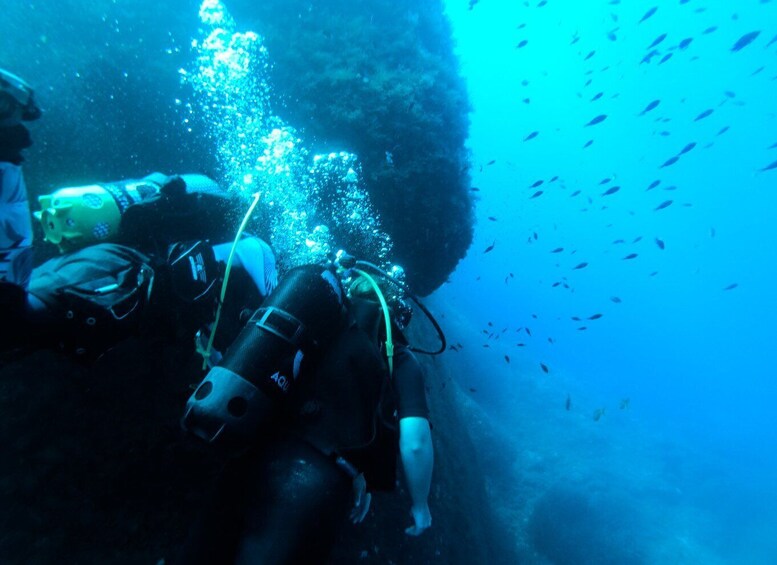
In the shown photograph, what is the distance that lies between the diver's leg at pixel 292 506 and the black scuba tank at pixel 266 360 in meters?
0.24

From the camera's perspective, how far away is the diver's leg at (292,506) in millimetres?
1880

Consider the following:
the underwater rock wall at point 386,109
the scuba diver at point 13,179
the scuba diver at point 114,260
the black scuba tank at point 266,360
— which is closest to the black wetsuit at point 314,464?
the black scuba tank at point 266,360

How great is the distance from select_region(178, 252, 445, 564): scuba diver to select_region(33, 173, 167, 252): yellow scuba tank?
107 centimetres

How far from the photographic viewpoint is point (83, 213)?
2.21 metres

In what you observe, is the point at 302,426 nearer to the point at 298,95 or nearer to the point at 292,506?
the point at 292,506

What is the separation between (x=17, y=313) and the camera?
1.64 m

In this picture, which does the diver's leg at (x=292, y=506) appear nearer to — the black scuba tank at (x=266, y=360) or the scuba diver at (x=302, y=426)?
the scuba diver at (x=302, y=426)

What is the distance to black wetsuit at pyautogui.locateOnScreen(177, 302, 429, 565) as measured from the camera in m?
1.93

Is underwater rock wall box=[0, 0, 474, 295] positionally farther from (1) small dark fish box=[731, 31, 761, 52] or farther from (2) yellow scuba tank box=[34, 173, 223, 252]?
(1) small dark fish box=[731, 31, 761, 52]

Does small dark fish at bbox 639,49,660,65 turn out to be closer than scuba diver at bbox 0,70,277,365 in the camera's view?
No

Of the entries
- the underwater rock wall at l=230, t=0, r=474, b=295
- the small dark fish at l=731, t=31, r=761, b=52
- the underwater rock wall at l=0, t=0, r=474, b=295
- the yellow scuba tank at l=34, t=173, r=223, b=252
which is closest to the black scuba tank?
the yellow scuba tank at l=34, t=173, r=223, b=252

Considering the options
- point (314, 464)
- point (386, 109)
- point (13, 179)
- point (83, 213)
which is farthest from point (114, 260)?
point (386, 109)

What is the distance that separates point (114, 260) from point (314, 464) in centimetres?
151

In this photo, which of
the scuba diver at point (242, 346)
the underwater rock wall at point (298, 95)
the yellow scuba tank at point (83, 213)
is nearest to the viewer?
the scuba diver at point (242, 346)
